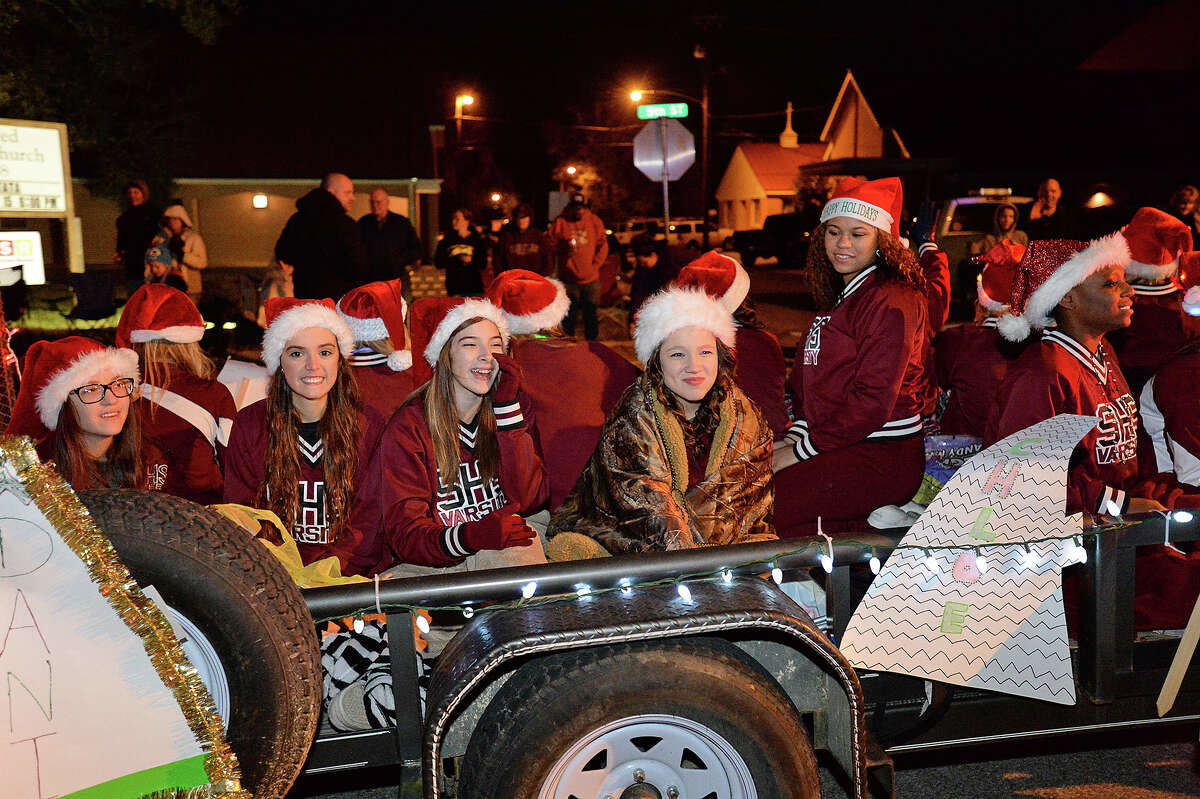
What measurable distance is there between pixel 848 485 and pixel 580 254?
31.3ft

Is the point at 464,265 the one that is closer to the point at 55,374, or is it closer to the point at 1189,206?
the point at 1189,206

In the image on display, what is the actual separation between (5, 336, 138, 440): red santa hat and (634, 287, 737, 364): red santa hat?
2.16 metres

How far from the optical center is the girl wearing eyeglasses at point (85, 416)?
4.03m

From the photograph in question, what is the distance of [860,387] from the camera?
13.6ft

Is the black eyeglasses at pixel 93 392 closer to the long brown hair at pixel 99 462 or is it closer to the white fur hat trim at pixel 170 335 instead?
the long brown hair at pixel 99 462

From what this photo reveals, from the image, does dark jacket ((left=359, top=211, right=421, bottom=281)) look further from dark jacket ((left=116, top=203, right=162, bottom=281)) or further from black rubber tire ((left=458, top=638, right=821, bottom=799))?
black rubber tire ((left=458, top=638, right=821, bottom=799))

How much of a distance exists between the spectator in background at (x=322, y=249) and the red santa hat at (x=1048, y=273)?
5.64 m

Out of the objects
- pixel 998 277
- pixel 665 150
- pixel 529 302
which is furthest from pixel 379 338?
pixel 665 150

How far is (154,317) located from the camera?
517 cm

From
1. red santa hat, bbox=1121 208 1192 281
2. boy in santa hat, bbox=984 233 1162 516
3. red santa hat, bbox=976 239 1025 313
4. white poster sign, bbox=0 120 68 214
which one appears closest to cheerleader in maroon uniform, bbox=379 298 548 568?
boy in santa hat, bbox=984 233 1162 516

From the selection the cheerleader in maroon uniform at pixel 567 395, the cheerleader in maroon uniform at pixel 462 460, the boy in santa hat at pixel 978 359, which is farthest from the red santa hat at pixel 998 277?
the cheerleader in maroon uniform at pixel 462 460

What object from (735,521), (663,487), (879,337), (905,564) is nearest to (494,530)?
(663,487)

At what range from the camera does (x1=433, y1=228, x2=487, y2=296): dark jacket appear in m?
13.4

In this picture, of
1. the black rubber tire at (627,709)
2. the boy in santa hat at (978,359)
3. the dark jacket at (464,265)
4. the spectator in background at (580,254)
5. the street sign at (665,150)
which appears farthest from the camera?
the street sign at (665,150)
